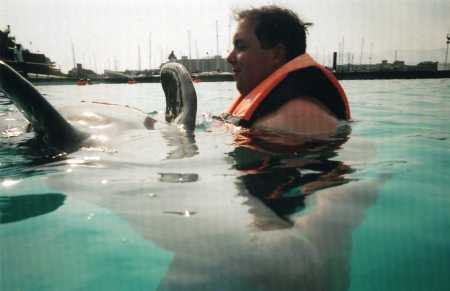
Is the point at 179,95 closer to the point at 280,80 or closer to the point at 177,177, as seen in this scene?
the point at 280,80

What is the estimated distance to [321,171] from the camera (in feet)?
8.56

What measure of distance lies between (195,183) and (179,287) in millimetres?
1145

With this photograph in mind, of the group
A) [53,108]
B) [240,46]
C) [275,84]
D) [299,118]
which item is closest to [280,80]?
[275,84]

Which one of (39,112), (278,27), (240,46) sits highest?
(278,27)

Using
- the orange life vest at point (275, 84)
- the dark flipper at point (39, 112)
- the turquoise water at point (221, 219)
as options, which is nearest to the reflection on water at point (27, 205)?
the turquoise water at point (221, 219)

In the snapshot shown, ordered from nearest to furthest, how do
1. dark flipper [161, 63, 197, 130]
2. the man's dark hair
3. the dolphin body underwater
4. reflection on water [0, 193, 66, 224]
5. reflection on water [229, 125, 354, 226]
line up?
the dolphin body underwater, reflection on water [0, 193, 66, 224], reflection on water [229, 125, 354, 226], dark flipper [161, 63, 197, 130], the man's dark hair

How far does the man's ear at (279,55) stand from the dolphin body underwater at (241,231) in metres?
2.90

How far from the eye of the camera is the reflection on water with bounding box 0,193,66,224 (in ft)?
5.98

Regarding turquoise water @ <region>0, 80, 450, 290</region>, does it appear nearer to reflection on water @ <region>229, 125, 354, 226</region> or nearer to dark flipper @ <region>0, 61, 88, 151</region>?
reflection on water @ <region>229, 125, 354, 226</region>

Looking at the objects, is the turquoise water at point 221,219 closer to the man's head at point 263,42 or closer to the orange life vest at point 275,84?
the orange life vest at point 275,84

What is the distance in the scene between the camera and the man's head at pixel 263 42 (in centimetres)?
500

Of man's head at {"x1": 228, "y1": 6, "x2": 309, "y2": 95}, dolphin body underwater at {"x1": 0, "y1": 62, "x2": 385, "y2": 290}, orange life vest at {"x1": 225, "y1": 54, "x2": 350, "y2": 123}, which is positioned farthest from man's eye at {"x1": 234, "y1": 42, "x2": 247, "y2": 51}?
dolphin body underwater at {"x1": 0, "y1": 62, "x2": 385, "y2": 290}

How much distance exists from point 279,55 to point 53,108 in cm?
325

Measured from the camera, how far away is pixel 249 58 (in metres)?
5.03
